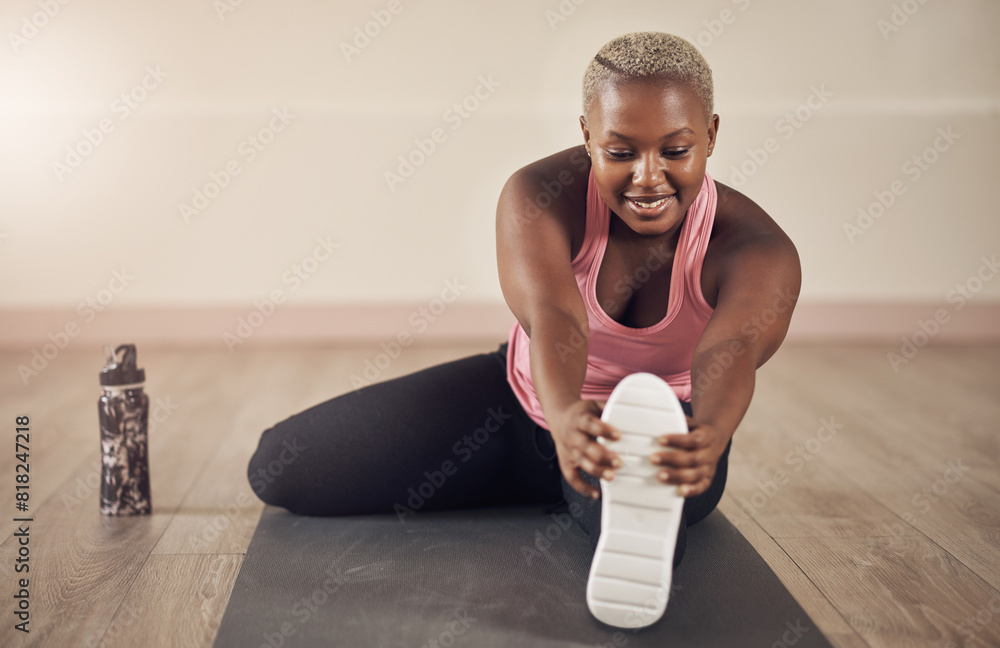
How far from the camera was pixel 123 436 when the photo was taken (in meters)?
1.51

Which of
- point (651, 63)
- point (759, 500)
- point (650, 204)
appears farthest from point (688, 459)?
point (759, 500)

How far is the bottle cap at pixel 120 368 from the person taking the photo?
149 centimetres

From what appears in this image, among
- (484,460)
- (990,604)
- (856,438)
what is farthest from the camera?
(856,438)

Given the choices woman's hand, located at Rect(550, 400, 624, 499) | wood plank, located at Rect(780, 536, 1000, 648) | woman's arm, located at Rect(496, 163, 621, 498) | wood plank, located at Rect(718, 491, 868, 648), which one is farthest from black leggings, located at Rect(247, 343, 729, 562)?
woman's hand, located at Rect(550, 400, 624, 499)

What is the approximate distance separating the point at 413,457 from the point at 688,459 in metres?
0.67

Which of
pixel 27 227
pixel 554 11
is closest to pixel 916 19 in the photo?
pixel 554 11

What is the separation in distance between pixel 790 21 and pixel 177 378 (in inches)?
98.2

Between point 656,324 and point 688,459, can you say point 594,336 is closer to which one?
point 656,324

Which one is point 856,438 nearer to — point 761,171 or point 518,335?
point 518,335

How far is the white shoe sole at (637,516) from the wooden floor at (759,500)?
0.89 feet

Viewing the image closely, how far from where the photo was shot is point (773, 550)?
1.39 meters

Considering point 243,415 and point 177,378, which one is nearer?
point 243,415

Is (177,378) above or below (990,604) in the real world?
below

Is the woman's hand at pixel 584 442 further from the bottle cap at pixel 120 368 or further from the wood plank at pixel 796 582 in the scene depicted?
the bottle cap at pixel 120 368
